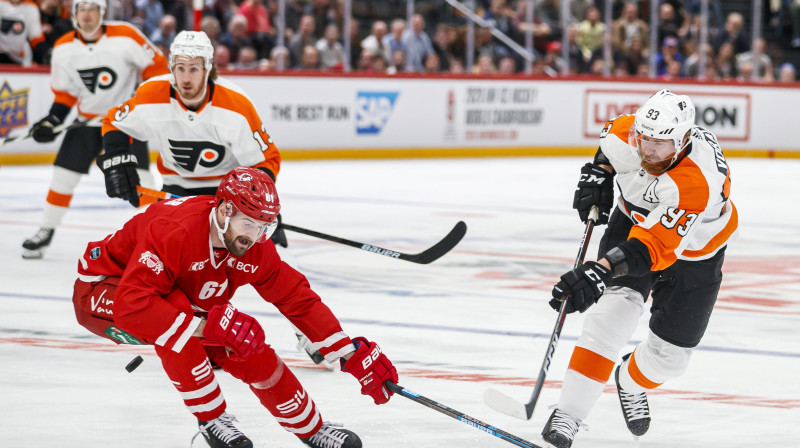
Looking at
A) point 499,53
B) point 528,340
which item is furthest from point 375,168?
point 528,340

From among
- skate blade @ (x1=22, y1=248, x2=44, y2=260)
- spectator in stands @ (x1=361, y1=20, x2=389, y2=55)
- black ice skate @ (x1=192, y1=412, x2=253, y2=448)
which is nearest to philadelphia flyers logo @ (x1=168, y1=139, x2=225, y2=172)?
black ice skate @ (x1=192, y1=412, x2=253, y2=448)

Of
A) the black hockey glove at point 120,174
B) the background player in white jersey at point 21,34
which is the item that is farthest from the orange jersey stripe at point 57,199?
the background player in white jersey at point 21,34

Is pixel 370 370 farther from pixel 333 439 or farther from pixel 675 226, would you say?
pixel 675 226

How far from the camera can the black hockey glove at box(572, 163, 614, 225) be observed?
3.81 metres

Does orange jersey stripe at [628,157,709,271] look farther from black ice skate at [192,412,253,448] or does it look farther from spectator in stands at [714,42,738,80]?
spectator in stands at [714,42,738,80]

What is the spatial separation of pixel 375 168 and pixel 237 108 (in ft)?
A: 25.8

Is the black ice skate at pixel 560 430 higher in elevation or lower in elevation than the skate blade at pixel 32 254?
higher

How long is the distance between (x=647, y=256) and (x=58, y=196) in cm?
431

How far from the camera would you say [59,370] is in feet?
14.0

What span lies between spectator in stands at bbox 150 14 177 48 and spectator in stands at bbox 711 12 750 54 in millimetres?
7075

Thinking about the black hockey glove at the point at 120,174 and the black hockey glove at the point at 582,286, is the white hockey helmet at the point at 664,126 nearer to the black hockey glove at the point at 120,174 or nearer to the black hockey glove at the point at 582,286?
the black hockey glove at the point at 582,286

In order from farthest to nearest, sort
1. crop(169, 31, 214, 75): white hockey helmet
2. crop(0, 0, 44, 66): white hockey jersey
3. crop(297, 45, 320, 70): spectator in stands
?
crop(297, 45, 320, 70): spectator in stands, crop(0, 0, 44, 66): white hockey jersey, crop(169, 31, 214, 75): white hockey helmet

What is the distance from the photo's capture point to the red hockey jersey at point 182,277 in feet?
10.0

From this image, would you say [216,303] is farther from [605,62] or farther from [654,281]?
[605,62]
